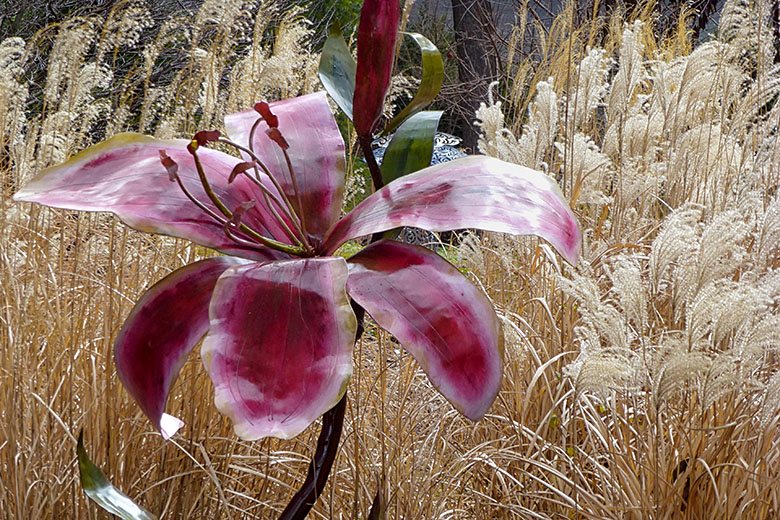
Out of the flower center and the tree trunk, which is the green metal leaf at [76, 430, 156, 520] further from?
Result: the tree trunk

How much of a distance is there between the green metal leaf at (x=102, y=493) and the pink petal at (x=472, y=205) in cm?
29

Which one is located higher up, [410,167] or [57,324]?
[410,167]

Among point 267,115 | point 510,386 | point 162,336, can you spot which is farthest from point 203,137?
point 510,386

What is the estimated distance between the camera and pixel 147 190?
2.03ft

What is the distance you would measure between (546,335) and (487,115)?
24.7 inches

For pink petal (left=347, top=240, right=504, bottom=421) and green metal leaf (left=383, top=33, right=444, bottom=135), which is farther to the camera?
green metal leaf (left=383, top=33, right=444, bottom=135)

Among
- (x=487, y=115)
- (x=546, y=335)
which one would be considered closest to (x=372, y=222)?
(x=546, y=335)

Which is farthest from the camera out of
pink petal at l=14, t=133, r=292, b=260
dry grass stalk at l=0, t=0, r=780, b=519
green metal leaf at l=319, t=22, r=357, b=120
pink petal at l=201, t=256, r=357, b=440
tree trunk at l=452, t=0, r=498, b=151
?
tree trunk at l=452, t=0, r=498, b=151

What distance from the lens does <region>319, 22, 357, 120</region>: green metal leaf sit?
708 millimetres

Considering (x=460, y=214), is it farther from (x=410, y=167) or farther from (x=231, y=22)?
(x=231, y=22)

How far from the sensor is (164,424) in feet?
1.91

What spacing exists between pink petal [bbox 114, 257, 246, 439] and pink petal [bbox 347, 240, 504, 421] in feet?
0.39

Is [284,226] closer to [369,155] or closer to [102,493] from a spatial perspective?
[369,155]

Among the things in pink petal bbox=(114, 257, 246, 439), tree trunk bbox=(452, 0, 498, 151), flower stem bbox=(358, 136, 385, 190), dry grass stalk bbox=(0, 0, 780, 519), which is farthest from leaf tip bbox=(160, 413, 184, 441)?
tree trunk bbox=(452, 0, 498, 151)
